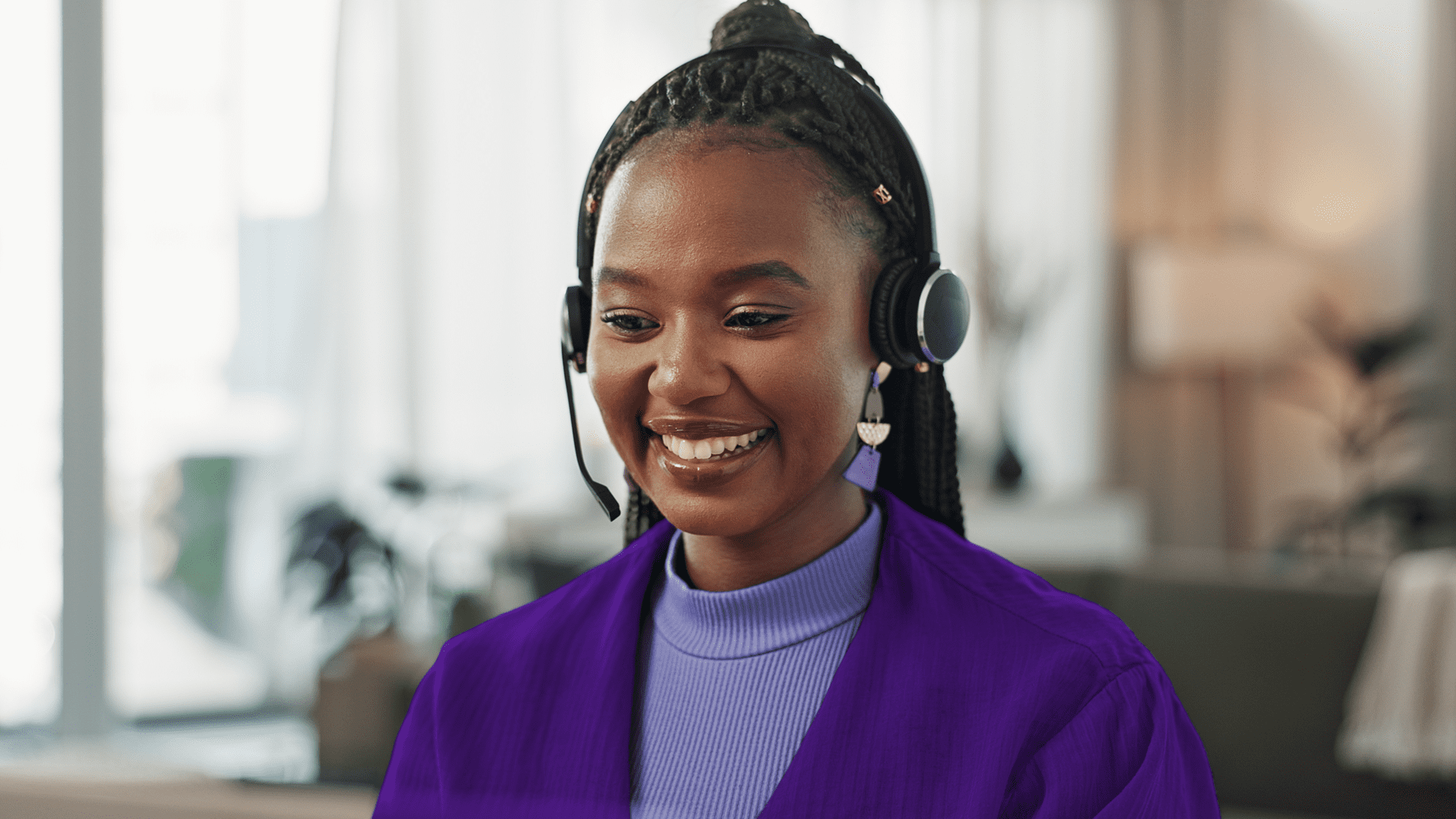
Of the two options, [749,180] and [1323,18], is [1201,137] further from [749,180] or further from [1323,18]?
[749,180]

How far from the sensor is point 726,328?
560 millimetres

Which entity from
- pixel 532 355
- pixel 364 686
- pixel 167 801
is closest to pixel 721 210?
pixel 167 801

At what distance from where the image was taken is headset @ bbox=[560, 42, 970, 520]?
2.02 ft

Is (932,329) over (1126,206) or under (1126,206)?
under

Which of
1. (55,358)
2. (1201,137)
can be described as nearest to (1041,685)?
(55,358)

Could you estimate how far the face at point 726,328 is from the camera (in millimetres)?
559

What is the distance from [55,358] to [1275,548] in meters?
4.26

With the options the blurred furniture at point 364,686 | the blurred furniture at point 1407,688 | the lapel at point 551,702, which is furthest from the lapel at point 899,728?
the blurred furniture at point 1407,688

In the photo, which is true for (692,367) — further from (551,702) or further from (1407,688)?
(1407,688)

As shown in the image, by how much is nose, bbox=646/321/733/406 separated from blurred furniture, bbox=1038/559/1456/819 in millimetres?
1445

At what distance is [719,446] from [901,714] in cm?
16

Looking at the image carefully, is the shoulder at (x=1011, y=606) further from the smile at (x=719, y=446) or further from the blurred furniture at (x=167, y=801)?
the blurred furniture at (x=167, y=801)

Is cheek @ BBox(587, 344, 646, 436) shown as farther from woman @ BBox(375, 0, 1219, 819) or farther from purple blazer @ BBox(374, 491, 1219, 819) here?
purple blazer @ BBox(374, 491, 1219, 819)

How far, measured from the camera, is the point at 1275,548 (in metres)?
4.41
